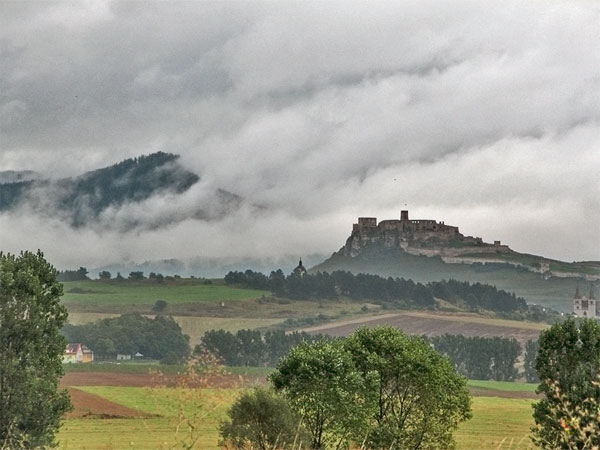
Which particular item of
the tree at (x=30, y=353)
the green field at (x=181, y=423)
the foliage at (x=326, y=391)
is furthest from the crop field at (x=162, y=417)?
the foliage at (x=326, y=391)

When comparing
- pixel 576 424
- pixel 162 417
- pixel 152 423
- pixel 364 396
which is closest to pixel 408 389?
pixel 364 396

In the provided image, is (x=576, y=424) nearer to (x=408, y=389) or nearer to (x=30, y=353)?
(x=30, y=353)

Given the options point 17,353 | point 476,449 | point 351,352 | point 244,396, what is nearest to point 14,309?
point 17,353

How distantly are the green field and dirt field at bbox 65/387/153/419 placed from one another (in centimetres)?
163

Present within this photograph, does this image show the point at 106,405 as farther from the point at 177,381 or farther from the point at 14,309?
the point at 177,381

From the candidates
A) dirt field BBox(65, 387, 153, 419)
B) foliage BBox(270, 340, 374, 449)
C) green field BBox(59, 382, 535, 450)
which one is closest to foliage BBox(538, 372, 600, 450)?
green field BBox(59, 382, 535, 450)

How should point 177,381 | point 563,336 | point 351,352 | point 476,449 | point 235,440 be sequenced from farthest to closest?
point 476,449
point 351,352
point 563,336
point 235,440
point 177,381

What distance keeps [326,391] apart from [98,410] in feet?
213

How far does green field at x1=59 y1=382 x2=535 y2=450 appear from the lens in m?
9.75

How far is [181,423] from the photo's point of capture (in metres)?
9.79

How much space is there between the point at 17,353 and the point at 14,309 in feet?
8.21

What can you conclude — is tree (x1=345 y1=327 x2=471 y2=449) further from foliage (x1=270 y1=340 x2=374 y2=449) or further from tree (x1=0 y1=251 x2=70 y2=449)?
tree (x1=0 y1=251 x2=70 y2=449)

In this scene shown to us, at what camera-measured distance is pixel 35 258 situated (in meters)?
53.2

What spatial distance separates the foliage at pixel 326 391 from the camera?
56688 mm
